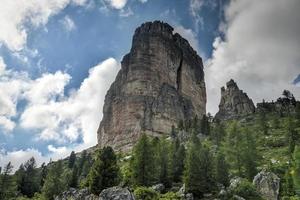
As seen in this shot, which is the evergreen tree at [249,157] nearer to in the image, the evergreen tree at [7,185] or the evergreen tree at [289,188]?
the evergreen tree at [289,188]

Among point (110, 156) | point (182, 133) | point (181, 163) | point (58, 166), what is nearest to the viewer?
point (110, 156)

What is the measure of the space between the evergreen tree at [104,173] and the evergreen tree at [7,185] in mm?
29567

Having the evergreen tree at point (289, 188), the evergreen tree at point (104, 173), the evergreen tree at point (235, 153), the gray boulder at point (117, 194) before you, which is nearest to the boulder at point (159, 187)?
the evergreen tree at point (104, 173)

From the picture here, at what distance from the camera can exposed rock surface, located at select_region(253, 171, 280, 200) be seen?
67750 millimetres

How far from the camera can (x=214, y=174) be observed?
247 ft

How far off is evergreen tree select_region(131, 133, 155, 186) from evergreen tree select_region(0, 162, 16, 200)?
30.4 meters

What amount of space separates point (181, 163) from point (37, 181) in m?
56.7

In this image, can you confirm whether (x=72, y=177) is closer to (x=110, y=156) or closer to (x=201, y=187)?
(x=110, y=156)

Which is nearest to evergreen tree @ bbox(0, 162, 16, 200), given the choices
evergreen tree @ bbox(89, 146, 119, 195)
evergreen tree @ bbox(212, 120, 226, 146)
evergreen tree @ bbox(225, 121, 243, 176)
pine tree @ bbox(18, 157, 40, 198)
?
pine tree @ bbox(18, 157, 40, 198)

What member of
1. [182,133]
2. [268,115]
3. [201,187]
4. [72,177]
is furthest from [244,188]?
[268,115]

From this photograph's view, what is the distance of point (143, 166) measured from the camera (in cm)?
7744

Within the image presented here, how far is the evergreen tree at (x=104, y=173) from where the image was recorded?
65938 millimetres

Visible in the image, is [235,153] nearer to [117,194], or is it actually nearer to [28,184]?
[117,194]

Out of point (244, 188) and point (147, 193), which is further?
point (244, 188)
